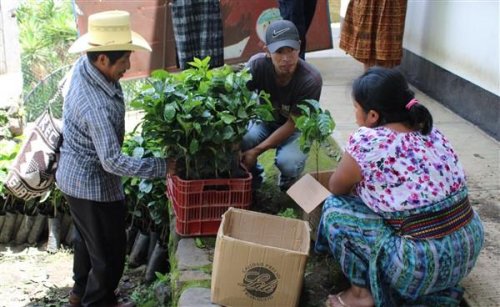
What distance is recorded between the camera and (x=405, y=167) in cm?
272

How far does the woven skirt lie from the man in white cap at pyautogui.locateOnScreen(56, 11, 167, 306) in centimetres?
105

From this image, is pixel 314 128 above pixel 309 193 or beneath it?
above

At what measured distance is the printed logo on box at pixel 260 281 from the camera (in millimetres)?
2822

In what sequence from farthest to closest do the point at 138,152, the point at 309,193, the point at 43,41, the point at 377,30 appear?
the point at 43,41
the point at 377,30
the point at 138,152
the point at 309,193

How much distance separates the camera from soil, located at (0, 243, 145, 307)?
464 cm

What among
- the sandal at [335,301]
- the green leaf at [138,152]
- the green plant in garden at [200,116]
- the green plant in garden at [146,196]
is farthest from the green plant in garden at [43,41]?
the sandal at [335,301]

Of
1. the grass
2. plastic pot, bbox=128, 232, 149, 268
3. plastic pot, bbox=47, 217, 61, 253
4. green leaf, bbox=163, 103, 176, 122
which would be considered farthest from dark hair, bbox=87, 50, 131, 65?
plastic pot, bbox=47, 217, 61, 253

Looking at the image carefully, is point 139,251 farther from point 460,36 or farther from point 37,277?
point 460,36

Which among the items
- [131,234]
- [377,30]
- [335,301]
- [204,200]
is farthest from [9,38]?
[335,301]

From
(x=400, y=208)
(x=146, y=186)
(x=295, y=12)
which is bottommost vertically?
(x=146, y=186)

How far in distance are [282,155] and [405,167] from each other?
138 centimetres

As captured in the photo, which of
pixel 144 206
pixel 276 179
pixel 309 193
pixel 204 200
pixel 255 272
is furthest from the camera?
pixel 144 206

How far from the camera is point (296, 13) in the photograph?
5.34 meters

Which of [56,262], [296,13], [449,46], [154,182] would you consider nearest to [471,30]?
[449,46]
